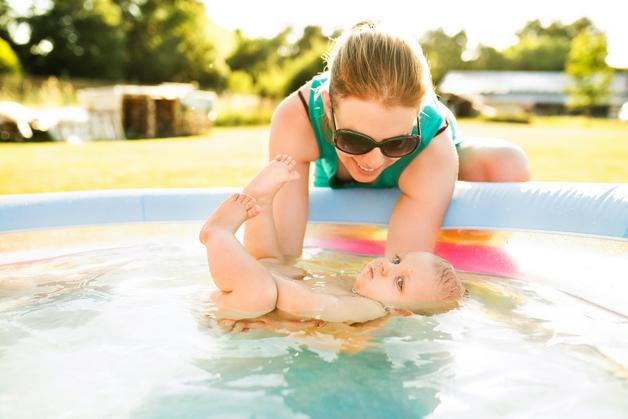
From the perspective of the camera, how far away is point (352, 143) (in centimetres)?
217

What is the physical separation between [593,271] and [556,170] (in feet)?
18.3

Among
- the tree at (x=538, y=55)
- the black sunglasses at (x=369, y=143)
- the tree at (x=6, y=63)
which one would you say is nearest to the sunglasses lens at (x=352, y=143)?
the black sunglasses at (x=369, y=143)

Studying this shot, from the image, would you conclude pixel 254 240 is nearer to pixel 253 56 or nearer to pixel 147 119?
pixel 147 119

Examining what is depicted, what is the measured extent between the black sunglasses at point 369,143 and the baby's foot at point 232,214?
0.42 meters

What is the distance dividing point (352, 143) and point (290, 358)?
75 cm

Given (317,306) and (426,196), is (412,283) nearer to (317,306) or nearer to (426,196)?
(317,306)

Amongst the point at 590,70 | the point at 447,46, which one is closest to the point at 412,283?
the point at 590,70

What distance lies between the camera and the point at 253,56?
146 feet

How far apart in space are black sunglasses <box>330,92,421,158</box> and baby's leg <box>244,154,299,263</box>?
0.29 metres

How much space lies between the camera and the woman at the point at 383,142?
2.10 metres

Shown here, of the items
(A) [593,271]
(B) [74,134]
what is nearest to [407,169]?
(A) [593,271]

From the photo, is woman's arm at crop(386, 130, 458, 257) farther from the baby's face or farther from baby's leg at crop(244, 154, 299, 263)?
baby's leg at crop(244, 154, 299, 263)

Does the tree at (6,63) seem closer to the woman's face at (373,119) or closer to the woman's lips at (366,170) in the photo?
the woman's lips at (366,170)

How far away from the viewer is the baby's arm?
223 centimetres
